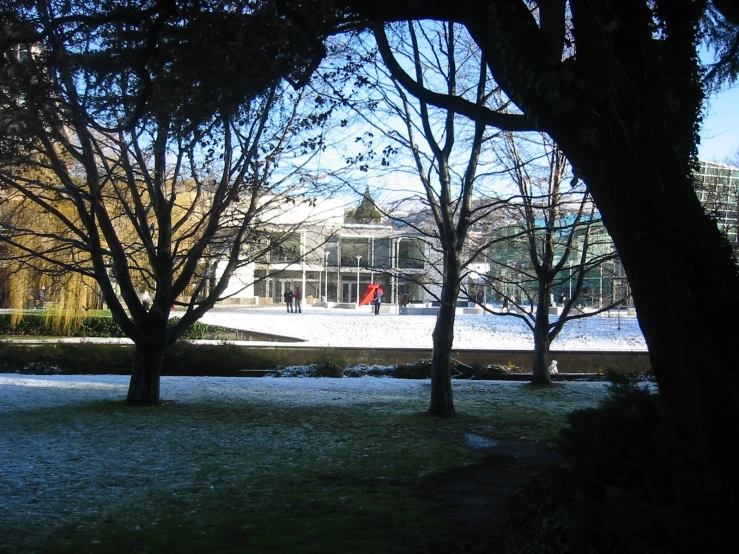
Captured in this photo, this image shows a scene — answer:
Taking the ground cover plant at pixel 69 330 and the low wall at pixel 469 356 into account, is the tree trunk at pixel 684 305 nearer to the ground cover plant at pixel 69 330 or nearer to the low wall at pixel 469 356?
the low wall at pixel 469 356

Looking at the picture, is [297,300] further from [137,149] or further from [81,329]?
[137,149]

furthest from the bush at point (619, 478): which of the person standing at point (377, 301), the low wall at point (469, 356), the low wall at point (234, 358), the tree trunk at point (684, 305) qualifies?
the person standing at point (377, 301)

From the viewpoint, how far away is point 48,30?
278 inches

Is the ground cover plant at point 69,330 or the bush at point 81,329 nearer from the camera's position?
the ground cover plant at point 69,330

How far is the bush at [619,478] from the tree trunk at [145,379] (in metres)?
9.61

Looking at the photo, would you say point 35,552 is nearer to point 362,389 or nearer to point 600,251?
point 362,389

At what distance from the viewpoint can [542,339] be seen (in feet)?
56.5

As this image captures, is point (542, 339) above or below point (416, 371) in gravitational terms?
above

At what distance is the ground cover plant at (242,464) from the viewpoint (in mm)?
5621

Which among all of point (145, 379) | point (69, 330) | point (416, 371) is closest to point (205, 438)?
point (145, 379)

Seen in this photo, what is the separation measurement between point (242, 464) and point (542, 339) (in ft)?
34.0

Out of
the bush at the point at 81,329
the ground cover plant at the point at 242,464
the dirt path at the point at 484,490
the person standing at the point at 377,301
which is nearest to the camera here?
the dirt path at the point at 484,490

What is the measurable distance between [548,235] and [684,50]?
38.8ft

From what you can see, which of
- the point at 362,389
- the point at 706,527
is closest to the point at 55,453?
the point at 706,527
